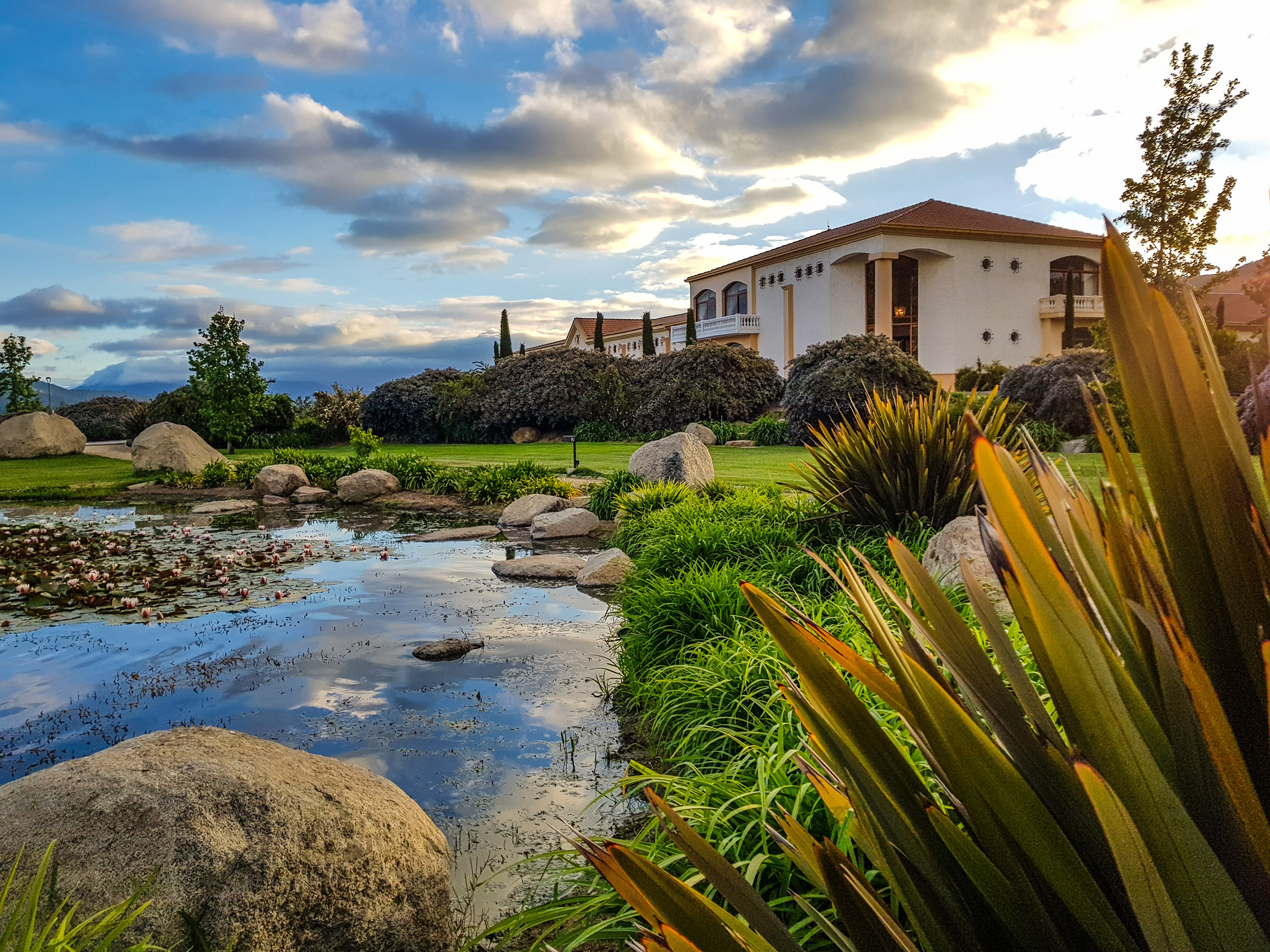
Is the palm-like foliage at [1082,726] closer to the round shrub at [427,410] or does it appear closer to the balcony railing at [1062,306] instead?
the round shrub at [427,410]

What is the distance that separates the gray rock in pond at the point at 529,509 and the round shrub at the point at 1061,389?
982 centimetres

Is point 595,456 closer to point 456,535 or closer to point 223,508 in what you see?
point 223,508

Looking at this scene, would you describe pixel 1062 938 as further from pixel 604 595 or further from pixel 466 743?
pixel 604 595

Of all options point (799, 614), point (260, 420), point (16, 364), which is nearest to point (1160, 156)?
point (799, 614)

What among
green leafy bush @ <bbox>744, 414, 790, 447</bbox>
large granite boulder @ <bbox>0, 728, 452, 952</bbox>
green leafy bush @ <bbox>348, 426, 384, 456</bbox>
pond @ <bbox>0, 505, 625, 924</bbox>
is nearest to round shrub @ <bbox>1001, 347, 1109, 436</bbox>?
green leafy bush @ <bbox>744, 414, 790, 447</bbox>

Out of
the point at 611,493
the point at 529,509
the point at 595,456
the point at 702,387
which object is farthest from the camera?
the point at 702,387

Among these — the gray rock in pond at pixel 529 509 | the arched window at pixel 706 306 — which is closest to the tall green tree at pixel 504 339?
the arched window at pixel 706 306

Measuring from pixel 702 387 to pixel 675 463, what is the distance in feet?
47.1

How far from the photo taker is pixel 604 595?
8062mm

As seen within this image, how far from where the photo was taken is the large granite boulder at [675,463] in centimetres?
1170

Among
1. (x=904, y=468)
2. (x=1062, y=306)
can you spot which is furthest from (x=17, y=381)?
(x=1062, y=306)

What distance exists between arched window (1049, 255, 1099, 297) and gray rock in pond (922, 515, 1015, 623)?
38.1 metres

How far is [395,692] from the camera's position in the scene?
215 inches

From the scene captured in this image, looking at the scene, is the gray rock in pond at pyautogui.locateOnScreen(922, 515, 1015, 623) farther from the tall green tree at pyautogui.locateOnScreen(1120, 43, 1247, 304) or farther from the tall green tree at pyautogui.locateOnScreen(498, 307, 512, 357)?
the tall green tree at pyautogui.locateOnScreen(498, 307, 512, 357)
